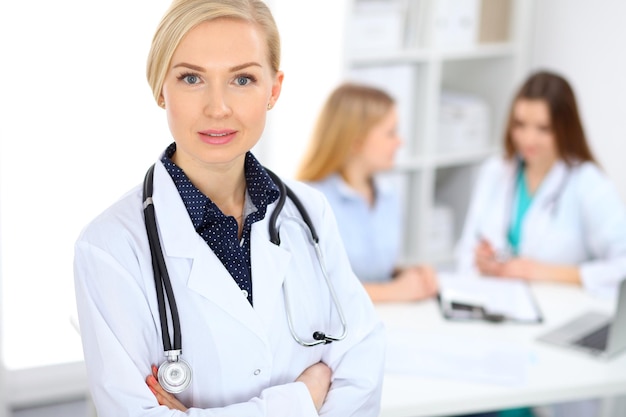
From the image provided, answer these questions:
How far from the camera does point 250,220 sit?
4.49ft

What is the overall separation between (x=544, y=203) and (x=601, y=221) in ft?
0.63

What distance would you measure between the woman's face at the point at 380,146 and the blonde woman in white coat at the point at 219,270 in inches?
44.5

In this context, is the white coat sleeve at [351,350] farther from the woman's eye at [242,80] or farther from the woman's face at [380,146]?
the woman's face at [380,146]


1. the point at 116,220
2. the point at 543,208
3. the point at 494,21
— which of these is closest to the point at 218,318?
the point at 116,220

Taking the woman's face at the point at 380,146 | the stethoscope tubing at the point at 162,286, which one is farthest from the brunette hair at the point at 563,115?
the stethoscope tubing at the point at 162,286

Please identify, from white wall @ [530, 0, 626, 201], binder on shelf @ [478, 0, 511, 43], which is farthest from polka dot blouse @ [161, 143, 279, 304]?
binder on shelf @ [478, 0, 511, 43]

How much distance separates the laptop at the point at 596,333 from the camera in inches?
77.7

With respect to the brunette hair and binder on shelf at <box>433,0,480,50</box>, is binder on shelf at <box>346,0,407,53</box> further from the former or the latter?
the brunette hair

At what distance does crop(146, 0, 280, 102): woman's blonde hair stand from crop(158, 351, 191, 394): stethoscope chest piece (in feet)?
1.33

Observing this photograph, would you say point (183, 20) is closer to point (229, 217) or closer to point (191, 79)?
point (191, 79)

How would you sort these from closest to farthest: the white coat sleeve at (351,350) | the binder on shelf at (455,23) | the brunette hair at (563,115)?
the white coat sleeve at (351,350) → the brunette hair at (563,115) → the binder on shelf at (455,23)

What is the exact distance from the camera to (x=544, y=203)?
2756mm

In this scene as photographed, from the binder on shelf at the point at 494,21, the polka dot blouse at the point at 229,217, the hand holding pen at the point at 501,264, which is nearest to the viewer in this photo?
the polka dot blouse at the point at 229,217

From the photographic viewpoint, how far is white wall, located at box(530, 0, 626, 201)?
124 inches
